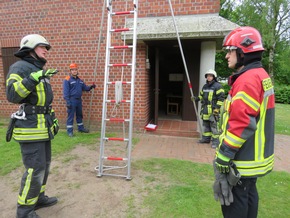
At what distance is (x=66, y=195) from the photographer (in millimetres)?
3055

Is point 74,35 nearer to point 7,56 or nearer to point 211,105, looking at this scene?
point 7,56

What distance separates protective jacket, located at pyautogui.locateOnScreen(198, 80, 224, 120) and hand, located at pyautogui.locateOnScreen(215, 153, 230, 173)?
3.56 meters

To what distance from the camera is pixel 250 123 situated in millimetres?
1661

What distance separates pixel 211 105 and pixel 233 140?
12.1ft

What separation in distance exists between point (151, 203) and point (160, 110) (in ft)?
21.1

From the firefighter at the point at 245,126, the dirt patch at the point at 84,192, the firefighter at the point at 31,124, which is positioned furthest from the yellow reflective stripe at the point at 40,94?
the firefighter at the point at 245,126

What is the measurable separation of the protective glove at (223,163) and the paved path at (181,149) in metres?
2.60

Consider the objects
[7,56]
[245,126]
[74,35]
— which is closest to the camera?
[245,126]

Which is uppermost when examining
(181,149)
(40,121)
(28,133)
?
(40,121)

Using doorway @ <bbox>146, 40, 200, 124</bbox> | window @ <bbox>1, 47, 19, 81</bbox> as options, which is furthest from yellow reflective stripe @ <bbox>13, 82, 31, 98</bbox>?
window @ <bbox>1, 47, 19, 81</bbox>

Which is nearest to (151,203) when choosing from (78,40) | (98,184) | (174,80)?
(98,184)

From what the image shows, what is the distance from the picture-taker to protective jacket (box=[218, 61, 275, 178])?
167 cm

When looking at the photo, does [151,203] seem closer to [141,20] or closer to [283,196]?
[283,196]

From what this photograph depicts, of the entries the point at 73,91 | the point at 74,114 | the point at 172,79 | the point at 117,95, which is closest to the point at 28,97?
the point at 117,95
